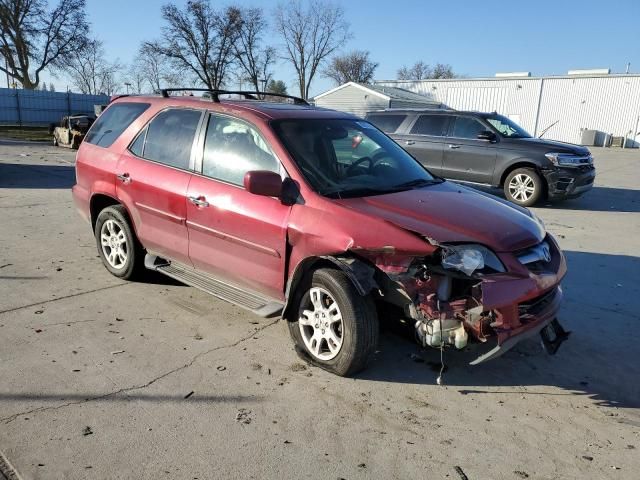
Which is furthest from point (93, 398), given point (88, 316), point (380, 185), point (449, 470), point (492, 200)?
point (492, 200)

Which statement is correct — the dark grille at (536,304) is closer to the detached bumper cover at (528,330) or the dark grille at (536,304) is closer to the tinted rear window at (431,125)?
the detached bumper cover at (528,330)

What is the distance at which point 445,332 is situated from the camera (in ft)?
10.6

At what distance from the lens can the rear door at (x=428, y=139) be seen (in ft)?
37.4

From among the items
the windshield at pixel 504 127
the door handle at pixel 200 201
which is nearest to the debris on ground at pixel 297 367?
the door handle at pixel 200 201

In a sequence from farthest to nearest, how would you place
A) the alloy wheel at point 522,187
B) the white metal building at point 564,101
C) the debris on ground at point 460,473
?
the white metal building at point 564,101, the alloy wheel at point 522,187, the debris on ground at point 460,473

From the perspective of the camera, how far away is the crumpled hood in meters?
3.36

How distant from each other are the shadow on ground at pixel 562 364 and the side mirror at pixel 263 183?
1323 millimetres

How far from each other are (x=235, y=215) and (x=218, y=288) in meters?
0.66

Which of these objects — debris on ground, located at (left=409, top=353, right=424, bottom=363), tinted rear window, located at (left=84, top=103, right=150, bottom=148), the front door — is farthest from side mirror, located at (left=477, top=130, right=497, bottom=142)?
debris on ground, located at (left=409, top=353, right=424, bottom=363)

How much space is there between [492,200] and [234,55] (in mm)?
53241

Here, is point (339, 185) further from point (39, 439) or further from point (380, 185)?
point (39, 439)

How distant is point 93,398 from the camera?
3227 millimetres

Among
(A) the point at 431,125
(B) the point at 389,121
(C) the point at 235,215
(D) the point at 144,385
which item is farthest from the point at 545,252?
(B) the point at 389,121

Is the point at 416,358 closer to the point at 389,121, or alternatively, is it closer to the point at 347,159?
the point at 347,159
